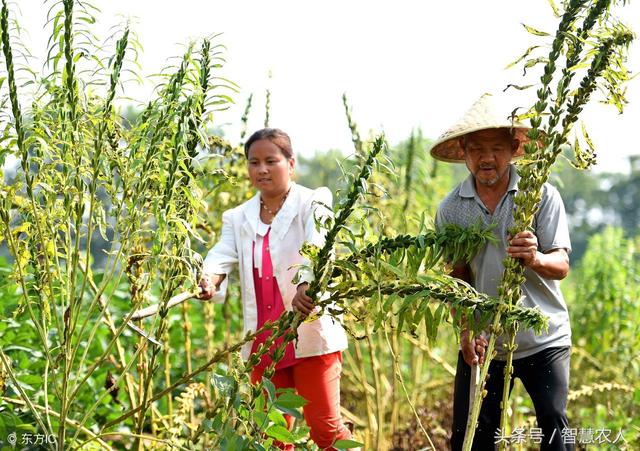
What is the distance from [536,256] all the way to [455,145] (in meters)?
0.73

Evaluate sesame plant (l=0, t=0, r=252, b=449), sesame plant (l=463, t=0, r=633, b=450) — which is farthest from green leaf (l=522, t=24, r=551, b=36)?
sesame plant (l=0, t=0, r=252, b=449)

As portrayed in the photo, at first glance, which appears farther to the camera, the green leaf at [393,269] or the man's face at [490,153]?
the man's face at [490,153]

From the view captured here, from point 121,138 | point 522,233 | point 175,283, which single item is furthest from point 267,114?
point 522,233

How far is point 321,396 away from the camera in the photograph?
8.98 ft

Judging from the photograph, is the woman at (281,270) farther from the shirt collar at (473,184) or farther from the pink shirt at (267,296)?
the shirt collar at (473,184)

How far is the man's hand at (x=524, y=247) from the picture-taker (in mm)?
1969

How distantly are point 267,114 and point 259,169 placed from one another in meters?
0.76

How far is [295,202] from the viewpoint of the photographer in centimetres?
282

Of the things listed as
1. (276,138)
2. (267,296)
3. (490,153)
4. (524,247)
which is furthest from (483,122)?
(267,296)

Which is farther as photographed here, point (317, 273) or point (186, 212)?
point (186, 212)

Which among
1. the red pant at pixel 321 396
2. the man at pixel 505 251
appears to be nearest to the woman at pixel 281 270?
the red pant at pixel 321 396

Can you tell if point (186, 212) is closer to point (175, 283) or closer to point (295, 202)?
point (175, 283)

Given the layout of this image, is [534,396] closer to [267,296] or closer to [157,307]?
[267,296]

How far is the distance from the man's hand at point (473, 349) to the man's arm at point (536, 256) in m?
0.26
